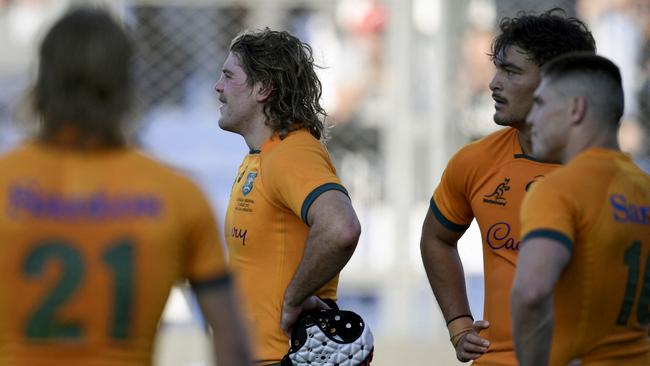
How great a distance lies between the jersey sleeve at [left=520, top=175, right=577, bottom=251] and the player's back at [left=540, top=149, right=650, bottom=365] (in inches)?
0.5

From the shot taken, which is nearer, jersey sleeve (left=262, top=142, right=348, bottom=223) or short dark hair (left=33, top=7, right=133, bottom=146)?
short dark hair (left=33, top=7, right=133, bottom=146)

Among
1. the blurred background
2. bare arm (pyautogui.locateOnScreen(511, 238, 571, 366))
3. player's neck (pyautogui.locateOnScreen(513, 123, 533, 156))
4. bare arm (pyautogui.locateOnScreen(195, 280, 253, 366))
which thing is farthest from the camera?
the blurred background

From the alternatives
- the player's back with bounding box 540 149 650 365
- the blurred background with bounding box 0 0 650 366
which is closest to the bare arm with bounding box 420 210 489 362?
the player's back with bounding box 540 149 650 365

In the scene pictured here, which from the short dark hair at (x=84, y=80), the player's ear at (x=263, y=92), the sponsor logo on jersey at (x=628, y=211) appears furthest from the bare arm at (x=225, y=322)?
the player's ear at (x=263, y=92)

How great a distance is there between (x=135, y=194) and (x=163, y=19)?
26.6 feet

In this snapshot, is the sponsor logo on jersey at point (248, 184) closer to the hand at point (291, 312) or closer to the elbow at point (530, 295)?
the hand at point (291, 312)

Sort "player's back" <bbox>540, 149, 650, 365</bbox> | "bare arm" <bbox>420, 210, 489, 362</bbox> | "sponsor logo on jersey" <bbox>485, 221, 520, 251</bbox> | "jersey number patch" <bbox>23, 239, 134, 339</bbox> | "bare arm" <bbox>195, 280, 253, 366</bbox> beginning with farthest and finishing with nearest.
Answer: "bare arm" <bbox>420, 210, 489, 362</bbox> → "sponsor logo on jersey" <bbox>485, 221, 520, 251</bbox> → "player's back" <bbox>540, 149, 650, 365</bbox> → "bare arm" <bbox>195, 280, 253, 366</bbox> → "jersey number patch" <bbox>23, 239, 134, 339</bbox>

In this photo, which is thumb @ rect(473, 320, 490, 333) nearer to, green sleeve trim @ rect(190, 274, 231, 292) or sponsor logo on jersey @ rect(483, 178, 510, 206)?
sponsor logo on jersey @ rect(483, 178, 510, 206)

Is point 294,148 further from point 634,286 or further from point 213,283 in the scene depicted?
point 213,283

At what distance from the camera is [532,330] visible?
9.80 feet

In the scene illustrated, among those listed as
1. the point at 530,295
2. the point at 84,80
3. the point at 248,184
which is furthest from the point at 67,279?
the point at 248,184

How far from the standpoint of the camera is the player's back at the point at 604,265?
298 cm

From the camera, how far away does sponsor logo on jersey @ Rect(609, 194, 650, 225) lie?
3.02 meters

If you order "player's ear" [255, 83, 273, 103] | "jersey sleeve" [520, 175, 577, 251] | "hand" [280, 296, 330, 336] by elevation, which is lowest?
"hand" [280, 296, 330, 336]
